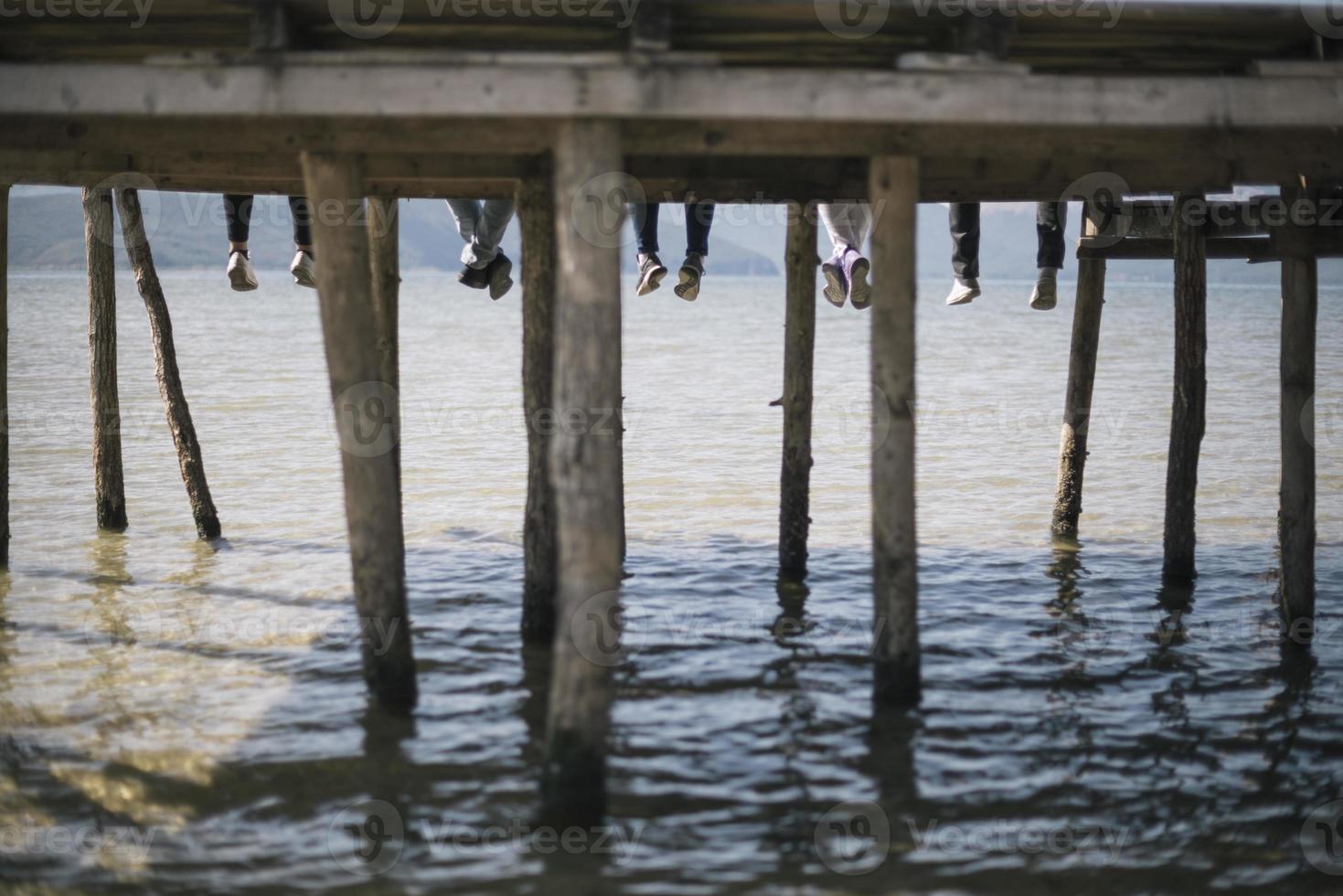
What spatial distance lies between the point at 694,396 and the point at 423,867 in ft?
57.1

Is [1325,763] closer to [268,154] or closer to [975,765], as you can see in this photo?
[975,765]

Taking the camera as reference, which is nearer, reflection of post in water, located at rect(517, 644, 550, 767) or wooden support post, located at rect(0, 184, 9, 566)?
reflection of post in water, located at rect(517, 644, 550, 767)

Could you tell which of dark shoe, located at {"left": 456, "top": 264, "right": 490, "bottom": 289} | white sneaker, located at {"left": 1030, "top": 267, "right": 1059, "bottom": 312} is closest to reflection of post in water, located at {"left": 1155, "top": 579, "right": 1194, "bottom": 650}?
white sneaker, located at {"left": 1030, "top": 267, "right": 1059, "bottom": 312}

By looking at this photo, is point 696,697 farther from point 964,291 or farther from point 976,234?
point 976,234

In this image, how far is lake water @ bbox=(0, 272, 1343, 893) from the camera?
4.61 m

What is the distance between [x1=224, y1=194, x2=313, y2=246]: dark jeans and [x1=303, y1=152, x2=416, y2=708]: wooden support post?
3842mm

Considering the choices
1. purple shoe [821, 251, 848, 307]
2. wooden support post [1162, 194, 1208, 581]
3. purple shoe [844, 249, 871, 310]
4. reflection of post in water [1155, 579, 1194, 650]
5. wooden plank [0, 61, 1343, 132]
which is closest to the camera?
wooden plank [0, 61, 1343, 132]

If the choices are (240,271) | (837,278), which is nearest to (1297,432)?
(837,278)

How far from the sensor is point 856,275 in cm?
871

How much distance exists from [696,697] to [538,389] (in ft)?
5.71

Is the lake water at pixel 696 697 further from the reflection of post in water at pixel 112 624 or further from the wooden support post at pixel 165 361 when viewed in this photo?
the wooden support post at pixel 165 361

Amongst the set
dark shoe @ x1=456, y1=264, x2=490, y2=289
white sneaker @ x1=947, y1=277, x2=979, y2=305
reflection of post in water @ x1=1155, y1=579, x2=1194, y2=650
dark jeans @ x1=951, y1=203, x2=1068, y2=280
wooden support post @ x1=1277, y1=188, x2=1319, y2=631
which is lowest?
reflection of post in water @ x1=1155, y1=579, x2=1194, y2=650

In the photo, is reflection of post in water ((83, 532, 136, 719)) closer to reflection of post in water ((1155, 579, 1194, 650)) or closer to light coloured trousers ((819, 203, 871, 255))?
light coloured trousers ((819, 203, 871, 255))

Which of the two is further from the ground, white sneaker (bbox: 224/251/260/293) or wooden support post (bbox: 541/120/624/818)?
white sneaker (bbox: 224/251/260/293)
